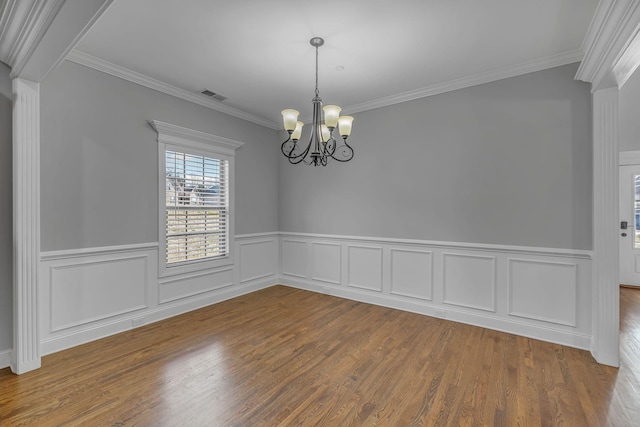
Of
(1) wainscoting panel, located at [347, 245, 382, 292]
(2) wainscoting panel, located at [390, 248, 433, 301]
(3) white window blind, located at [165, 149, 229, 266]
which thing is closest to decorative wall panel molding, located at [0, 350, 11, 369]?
(3) white window blind, located at [165, 149, 229, 266]

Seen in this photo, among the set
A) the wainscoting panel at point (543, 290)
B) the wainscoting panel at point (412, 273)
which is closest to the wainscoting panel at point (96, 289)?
the wainscoting panel at point (412, 273)

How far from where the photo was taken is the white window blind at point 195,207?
388 centimetres

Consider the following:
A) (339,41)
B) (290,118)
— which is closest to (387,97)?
(339,41)

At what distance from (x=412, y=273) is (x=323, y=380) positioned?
6.94 ft

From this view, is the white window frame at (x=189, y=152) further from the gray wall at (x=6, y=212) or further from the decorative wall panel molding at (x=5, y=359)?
the decorative wall panel molding at (x=5, y=359)

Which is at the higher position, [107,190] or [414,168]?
[414,168]

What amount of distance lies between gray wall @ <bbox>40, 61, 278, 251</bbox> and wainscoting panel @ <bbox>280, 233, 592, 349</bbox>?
2.65m

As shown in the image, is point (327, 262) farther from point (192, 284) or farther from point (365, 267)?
point (192, 284)

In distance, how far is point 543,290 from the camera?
3193 millimetres

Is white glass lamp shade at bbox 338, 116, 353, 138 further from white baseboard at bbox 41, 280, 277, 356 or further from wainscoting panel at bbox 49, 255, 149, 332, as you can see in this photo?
white baseboard at bbox 41, 280, 277, 356

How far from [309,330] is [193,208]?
7.53ft

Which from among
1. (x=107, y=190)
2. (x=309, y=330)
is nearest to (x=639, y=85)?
(x=309, y=330)

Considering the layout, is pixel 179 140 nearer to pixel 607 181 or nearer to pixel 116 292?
pixel 116 292

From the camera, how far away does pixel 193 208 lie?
13.5 feet
